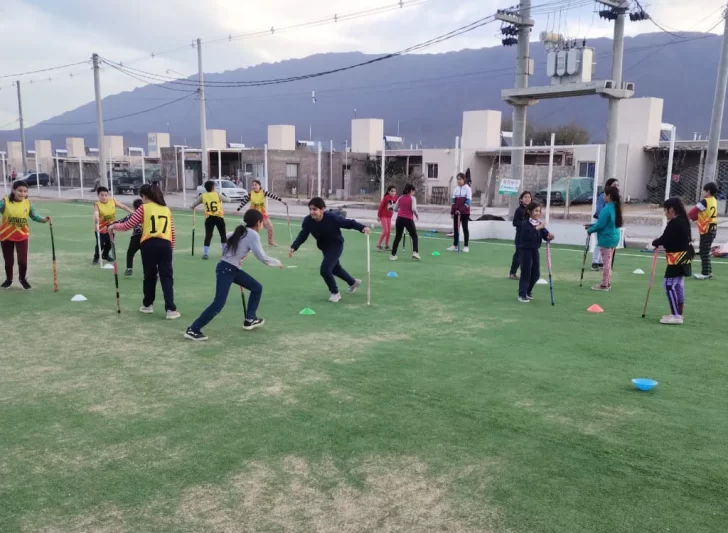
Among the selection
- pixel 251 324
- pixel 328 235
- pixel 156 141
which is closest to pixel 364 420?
pixel 251 324

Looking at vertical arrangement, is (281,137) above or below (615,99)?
above

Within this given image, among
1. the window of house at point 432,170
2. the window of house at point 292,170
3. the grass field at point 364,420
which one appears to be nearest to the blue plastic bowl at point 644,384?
the grass field at point 364,420

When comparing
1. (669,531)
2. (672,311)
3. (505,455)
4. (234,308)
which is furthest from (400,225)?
(669,531)

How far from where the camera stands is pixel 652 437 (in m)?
4.68

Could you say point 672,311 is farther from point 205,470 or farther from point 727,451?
point 205,470

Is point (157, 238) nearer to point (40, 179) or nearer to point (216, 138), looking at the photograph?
point (40, 179)

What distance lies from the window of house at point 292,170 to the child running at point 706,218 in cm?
3612

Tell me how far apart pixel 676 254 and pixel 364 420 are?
5.24m

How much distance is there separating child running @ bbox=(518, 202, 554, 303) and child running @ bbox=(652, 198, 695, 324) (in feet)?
5.64

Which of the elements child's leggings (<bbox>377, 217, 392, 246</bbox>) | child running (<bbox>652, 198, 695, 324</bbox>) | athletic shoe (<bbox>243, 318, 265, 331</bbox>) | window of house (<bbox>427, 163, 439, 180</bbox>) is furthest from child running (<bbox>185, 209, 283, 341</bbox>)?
window of house (<bbox>427, 163, 439, 180</bbox>)

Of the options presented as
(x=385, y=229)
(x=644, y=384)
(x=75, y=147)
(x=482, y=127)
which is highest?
(x=482, y=127)

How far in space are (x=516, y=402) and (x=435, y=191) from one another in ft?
115

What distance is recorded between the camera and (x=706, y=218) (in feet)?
36.6

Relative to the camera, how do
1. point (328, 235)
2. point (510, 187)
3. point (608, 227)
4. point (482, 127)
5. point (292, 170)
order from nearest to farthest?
point (328, 235)
point (608, 227)
point (510, 187)
point (482, 127)
point (292, 170)
